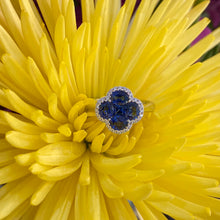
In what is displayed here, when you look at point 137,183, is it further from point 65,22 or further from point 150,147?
point 65,22

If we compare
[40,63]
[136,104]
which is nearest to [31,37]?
[40,63]

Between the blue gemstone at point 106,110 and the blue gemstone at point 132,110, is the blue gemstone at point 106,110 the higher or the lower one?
the higher one

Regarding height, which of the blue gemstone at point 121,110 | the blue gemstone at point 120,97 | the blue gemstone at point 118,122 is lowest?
the blue gemstone at point 118,122

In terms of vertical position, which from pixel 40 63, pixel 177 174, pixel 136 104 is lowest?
pixel 177 174

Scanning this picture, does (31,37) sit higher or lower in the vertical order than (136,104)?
higher
